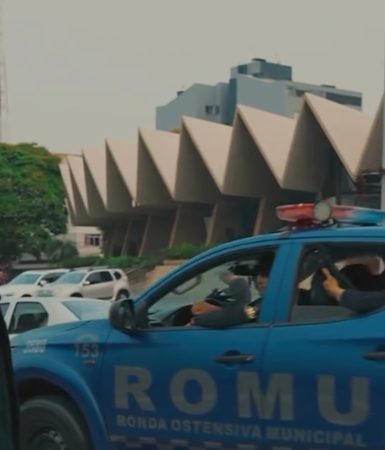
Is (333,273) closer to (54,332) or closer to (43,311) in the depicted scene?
(54,332)

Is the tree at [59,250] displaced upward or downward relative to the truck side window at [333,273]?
downward

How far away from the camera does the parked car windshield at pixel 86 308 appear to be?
11.3m

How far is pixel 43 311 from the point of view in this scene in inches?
457

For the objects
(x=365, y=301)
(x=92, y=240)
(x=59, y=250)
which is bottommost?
(x=92, y=240)

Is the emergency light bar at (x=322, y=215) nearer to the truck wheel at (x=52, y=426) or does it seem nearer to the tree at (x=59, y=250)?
the truck wheel at (x=52, y=426)

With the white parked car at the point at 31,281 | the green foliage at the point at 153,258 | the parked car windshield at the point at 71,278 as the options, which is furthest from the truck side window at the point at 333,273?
the green foliage at the point at 153,258

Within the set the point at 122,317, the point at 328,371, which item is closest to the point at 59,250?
the point at 122,317

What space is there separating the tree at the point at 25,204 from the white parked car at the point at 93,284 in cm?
3713

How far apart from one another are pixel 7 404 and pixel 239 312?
282cm

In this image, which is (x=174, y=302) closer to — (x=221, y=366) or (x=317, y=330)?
(x=221, y=366)

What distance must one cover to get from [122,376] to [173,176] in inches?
2149

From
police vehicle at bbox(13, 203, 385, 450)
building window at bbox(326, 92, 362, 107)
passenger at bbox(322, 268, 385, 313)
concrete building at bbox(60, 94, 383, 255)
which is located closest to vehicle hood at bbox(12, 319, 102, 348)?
police vehicle at bbox(13, 203, 385, 450)

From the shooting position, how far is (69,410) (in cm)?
534

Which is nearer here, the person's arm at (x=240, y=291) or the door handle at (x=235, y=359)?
the door handle at (x=235, y=359)
